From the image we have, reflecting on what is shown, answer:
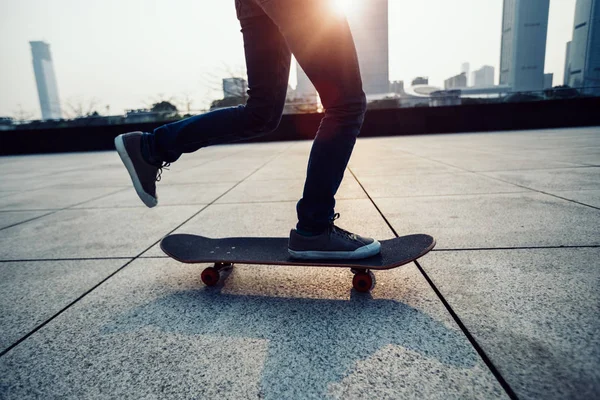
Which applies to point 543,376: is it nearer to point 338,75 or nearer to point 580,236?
point 338,75

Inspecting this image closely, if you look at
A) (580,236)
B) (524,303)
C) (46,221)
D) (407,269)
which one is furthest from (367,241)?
(46,221)

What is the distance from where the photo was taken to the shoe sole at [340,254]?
163 cm

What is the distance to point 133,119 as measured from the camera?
1788 centimetres

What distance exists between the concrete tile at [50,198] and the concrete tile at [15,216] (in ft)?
0.68

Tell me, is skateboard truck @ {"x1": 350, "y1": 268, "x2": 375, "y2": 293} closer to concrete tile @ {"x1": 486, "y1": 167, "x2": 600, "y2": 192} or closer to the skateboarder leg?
the skateboarder leg

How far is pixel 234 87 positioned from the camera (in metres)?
32.8

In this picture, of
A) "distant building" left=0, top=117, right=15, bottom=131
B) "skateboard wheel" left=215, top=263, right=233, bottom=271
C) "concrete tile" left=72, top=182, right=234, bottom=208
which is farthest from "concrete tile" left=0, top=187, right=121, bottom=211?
"distant building" left=0, top=117, right=15, bottom=131

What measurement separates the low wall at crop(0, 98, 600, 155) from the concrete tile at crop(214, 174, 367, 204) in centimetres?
1246

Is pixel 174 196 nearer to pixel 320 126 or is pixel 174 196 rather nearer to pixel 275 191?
pixel 275 191

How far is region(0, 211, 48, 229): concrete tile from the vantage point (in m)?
3.32

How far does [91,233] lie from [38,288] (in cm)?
110

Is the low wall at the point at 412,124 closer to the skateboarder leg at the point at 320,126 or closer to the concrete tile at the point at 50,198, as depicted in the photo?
the concrete tile at the point at 50,198

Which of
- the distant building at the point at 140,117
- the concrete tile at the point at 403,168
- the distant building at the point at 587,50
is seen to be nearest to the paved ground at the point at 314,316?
the concrete tile at the point at 403,168

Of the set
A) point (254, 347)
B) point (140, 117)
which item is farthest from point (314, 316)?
point (140, 117)
